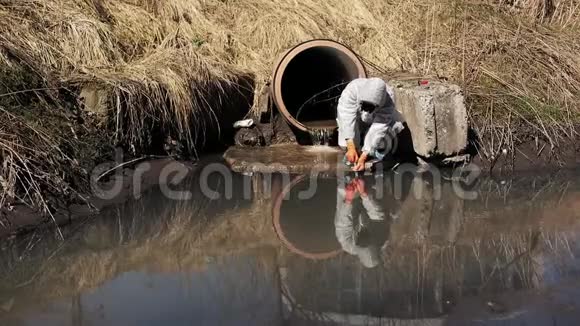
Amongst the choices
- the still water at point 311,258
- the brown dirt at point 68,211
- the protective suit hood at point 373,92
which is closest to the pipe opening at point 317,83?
the protective suit hood at point 373,92

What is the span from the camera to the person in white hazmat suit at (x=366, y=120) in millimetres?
5789

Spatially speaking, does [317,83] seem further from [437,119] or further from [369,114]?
[369,114]

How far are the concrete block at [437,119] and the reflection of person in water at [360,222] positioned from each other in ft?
2.60

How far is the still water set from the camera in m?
3.76

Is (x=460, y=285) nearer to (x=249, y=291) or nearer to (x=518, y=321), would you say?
(x=518, y=321)

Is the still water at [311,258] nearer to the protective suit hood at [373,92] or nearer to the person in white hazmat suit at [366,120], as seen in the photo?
the person in white hazmat suit at [366,120]

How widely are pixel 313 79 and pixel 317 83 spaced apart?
0.31 ft

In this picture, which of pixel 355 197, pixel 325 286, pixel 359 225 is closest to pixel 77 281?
pixel 325 286

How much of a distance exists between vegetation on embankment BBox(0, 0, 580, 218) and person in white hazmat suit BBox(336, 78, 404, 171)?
1193mm

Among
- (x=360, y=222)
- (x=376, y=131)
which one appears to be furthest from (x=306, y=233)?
(x=376, y=131)

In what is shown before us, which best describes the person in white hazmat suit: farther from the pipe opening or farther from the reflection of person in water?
the pipe opening

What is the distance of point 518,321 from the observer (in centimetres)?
361

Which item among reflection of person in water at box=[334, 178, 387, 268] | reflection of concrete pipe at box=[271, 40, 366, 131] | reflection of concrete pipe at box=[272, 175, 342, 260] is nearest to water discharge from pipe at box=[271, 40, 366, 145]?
reflection of concrete pipe at box=[271, 40, 366, 131]

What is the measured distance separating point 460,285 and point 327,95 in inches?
165
